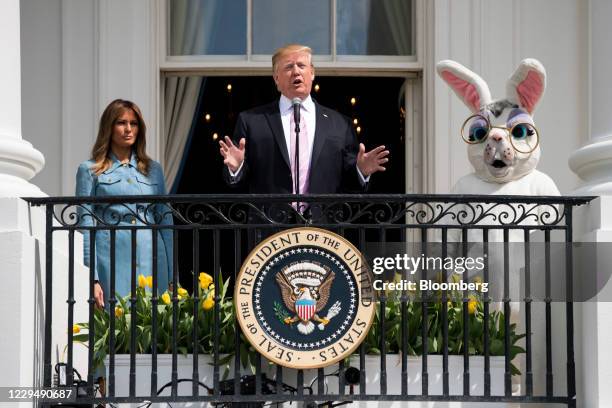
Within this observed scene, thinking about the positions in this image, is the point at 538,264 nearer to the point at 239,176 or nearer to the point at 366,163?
the point at 366,163

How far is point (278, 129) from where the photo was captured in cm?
837

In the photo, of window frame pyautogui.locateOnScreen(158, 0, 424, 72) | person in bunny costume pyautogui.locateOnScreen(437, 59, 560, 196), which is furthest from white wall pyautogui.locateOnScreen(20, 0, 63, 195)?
person in bunny costume pyautogui.locateOnScreen(437, 59, 560, 196)

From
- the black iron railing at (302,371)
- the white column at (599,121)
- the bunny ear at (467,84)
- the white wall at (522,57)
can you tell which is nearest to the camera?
the black iron railing at (302,371)

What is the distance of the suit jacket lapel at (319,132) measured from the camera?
8273mm

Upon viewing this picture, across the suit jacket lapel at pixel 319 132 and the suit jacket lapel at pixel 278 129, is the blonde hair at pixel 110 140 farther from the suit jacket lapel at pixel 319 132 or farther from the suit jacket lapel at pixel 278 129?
the suit jacket lapel at pixel 319 132

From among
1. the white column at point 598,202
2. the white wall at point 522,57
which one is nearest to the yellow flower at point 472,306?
the white column at point 598,202

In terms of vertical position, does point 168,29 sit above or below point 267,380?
above

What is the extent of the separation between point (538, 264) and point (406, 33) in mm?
3366

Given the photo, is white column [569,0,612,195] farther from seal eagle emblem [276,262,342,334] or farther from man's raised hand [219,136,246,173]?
man's raised hand [219,136,246,173]

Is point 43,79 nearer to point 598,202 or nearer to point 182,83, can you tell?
point 182,83

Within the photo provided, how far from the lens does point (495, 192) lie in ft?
28.0

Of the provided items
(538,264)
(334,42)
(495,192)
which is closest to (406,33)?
(334,42)

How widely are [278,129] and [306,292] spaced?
143cm

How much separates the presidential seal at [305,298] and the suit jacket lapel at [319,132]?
1078 mm
